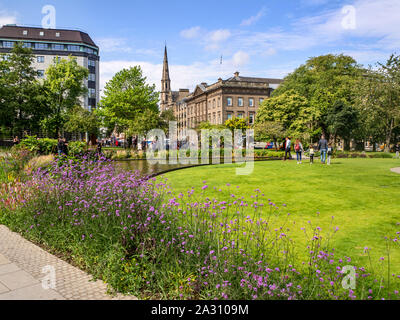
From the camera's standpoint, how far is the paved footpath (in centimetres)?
339

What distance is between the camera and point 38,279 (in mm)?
3809

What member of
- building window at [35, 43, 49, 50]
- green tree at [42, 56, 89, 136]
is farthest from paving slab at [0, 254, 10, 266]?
building window at [35, 43, 49, 50]

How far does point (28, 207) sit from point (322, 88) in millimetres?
50982

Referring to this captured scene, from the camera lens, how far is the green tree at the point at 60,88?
4662cm

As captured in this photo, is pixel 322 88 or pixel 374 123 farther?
pixel 322 88

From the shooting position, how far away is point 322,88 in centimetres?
4897

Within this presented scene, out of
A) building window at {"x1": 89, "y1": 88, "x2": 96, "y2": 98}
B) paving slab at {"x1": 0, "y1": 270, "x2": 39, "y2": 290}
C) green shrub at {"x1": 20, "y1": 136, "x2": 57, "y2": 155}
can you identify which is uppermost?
building window at {"x1": 89, "y1": 88, "x2": 96, "y2": 98}

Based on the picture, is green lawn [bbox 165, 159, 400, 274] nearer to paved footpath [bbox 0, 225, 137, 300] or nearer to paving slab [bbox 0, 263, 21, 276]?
paved footpath [bbox 0, 225, 137, 300]

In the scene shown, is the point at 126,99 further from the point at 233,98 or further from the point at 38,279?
the point at 38,279

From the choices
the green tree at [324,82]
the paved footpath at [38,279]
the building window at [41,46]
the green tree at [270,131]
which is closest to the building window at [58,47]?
the building window at [41,46]

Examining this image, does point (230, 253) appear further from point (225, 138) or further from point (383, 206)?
point (225, 138)

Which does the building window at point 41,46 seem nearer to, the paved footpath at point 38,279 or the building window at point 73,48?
the building window at point 73,48

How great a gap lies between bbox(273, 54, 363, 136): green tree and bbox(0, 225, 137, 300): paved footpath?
4462cm
